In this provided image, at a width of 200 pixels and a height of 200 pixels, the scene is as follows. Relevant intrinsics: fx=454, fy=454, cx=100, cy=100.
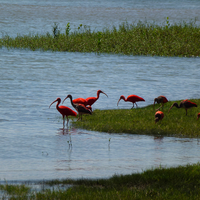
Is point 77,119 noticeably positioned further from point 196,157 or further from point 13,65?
point 13,65

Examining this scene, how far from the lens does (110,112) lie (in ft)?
50.3

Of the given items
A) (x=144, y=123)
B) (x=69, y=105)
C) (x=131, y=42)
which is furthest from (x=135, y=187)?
(x=131, y=42)

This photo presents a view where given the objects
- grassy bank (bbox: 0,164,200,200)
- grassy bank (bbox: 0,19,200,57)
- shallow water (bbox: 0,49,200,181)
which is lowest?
shallow water (bbox: 0,49,200,181)

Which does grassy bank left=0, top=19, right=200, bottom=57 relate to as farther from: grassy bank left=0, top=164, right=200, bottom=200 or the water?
grassy bank left=0, top=164, right=200, bottom=200

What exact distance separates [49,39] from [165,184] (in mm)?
33746

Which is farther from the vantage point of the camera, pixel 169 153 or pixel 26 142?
pixel 26 142

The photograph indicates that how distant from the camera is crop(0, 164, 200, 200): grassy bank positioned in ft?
23.8

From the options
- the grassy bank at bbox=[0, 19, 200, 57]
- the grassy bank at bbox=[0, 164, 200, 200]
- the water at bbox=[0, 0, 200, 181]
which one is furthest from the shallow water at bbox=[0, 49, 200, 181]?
the grassy bank at bbox=[0, 19, 200, 57]

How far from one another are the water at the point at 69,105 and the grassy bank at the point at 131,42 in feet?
4.83

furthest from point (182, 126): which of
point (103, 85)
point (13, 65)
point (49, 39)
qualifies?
point (49, 39)

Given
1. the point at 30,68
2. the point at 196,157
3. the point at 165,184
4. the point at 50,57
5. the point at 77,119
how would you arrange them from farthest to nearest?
1. the point at 50,57
2. the point at 30,68
3. the point at 77,119
4. the point at 196,157
5. the point at 165,184

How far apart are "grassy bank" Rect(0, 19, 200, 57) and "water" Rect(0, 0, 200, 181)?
147 cm

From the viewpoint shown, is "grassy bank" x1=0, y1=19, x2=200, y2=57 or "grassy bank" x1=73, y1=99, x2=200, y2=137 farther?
"grassy bank" x1=0, y1=19, x2=200, y2=57

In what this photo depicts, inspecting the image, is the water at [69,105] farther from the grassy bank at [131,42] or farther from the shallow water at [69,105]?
the grassy bank at [131,42]
